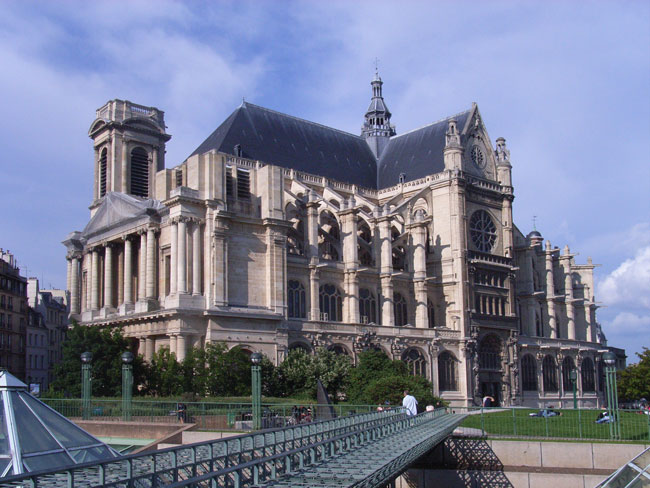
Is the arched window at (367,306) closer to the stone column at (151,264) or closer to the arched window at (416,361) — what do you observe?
the arched window at (416,361)

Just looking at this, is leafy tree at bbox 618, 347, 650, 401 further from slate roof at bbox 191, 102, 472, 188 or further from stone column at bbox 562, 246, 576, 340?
slate roof at bbox 191, 102, 472, 188

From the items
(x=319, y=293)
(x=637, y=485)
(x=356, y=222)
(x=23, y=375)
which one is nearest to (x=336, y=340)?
(x=319, y=293)

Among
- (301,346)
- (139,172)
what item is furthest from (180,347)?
(139,172)

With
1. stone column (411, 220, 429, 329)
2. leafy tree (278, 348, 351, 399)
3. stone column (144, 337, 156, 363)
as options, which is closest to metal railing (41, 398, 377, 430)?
leafy tree (278, 348, 351, 399)

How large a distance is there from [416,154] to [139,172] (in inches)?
957

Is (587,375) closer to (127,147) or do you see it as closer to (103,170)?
(127,147)

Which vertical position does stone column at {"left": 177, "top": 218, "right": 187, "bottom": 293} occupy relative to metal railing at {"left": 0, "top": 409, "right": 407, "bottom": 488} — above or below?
above

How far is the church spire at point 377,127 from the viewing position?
7488 cm

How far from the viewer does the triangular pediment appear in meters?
49.0

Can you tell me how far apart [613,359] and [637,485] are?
749 inches

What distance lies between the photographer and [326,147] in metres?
67.7

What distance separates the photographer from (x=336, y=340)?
49406 millimetres

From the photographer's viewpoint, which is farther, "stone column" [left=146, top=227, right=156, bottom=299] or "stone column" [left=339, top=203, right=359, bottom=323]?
"stone column" [left=339, top=203, right=359, bottom=323]

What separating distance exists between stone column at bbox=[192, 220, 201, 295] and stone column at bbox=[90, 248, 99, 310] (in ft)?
37.0
